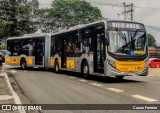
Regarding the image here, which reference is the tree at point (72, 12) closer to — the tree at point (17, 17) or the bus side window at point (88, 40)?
the tree at point (17, 17)

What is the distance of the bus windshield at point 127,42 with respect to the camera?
17219mm

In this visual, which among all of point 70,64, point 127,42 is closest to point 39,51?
point 70,64

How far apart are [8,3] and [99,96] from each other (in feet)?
188

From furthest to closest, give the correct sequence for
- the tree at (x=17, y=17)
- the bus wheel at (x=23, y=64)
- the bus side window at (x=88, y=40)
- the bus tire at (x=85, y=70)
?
the tree at (x=17, y=17), the bus wheel at (x=23, y=64), the bus tire at (x=85, y=70), the bus side window at (x=88, y=40)

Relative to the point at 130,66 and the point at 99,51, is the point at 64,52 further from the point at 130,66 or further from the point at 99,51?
the point at 130,66

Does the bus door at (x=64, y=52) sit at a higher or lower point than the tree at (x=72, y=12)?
lower

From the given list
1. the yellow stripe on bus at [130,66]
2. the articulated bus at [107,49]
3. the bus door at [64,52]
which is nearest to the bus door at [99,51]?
the articulated bus at [107,49]

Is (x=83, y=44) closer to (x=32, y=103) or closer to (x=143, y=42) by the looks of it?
(x=143, y=42)

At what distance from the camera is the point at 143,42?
1800 centimetres

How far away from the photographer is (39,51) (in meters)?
30.2

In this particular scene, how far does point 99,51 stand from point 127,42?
1.60 meters

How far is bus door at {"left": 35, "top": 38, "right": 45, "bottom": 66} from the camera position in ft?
98.2

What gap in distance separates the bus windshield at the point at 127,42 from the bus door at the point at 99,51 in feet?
1.91

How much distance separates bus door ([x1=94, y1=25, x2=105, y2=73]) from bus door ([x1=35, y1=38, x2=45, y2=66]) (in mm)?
11944
